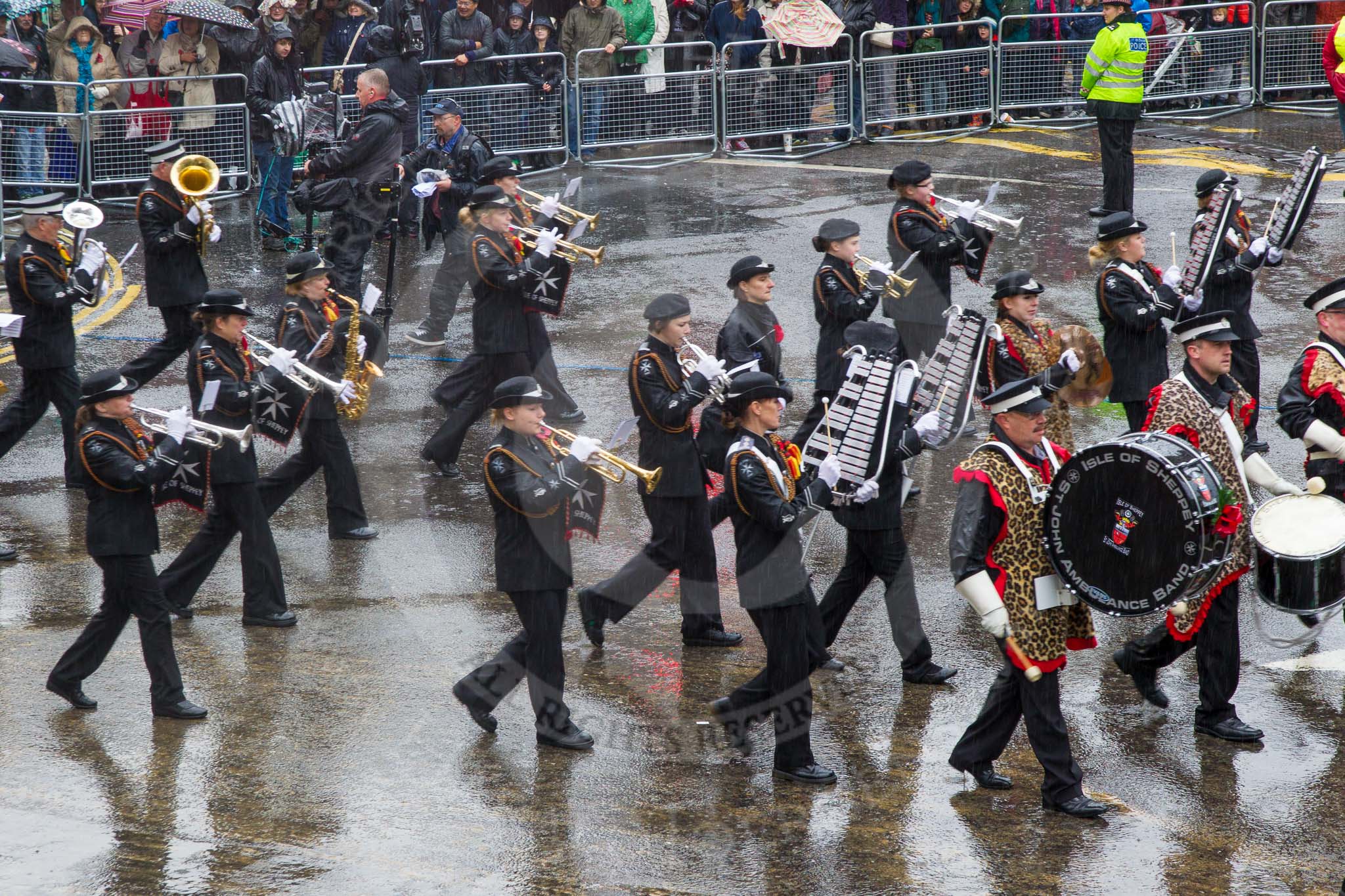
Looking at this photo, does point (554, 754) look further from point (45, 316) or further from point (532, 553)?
point (45, 316)

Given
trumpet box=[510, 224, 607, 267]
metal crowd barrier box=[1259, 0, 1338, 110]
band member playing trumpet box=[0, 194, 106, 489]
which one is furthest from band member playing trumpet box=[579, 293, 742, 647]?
metal crowd barrier box=[1259, 0, 1338, 110]

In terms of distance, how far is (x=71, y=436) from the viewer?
10273 mm

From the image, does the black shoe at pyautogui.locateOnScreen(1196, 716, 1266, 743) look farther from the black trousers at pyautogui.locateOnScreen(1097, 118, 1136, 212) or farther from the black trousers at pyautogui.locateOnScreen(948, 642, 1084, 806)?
the black trousers at pyautogui.locateOnScreen(1097, 118, 1136, 212)

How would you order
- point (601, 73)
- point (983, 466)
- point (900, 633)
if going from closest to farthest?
point (983, 466) → point (900, 633) → point (601, 73)

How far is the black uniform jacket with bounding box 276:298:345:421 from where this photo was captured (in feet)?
31.2

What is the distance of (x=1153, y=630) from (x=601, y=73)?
475 inches

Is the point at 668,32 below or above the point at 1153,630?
above

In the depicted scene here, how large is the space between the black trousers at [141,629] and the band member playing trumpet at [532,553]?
4.55 feet

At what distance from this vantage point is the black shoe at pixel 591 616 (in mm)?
8367

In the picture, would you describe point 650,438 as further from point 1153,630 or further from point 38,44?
point 38,44

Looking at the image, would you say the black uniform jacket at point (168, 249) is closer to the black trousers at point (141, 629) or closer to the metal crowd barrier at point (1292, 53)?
the black trousers at point (141, 629)

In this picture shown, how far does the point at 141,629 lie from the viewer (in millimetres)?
7559

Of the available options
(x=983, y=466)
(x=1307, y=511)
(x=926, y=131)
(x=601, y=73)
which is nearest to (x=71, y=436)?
(x=983, y=466)

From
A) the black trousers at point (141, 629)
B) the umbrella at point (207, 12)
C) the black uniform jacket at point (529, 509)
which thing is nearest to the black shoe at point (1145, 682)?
the black uniform jacket at point (529, 509)
